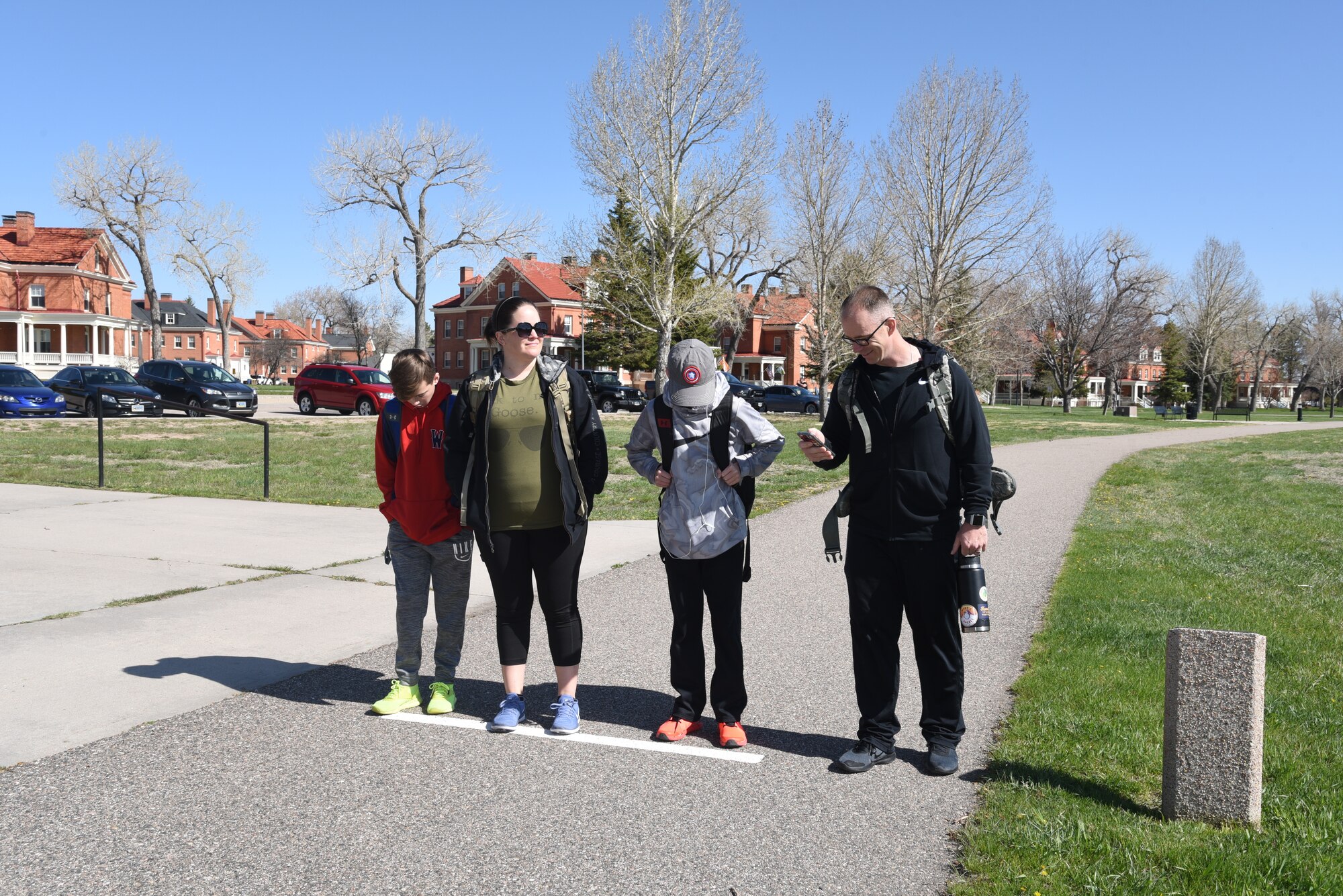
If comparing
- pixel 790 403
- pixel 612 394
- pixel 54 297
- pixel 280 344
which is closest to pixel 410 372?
pixel 612 394

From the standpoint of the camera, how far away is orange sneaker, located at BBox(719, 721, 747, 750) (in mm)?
4434

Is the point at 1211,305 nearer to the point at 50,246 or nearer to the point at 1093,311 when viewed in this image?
the point at 1093,311

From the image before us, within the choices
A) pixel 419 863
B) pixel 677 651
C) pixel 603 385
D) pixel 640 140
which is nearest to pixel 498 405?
pixel 677 651

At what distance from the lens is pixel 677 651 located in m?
4.59

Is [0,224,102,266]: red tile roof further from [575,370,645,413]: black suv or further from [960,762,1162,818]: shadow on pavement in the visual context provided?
[960,762,1162,818]: shadow on pavement

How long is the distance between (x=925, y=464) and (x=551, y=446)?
1.57 metres

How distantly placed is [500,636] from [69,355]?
69094mm

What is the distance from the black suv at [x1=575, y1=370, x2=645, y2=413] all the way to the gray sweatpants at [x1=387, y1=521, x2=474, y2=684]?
37864mm

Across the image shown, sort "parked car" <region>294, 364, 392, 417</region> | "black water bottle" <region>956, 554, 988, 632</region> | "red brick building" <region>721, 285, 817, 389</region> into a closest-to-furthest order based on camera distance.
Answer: "black water bottle" <region>956, 554, 988, 632</region>, "parked car" <region>294, 364, 392, 417</region>, "red brick building" <region>721, 285, 817, 389</region>

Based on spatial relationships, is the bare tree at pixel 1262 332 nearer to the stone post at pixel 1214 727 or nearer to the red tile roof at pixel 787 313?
the red tile roof at pixel 787 313

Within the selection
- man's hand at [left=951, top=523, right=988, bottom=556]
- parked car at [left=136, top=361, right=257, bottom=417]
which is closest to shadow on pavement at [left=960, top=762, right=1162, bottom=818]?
man's hand at [left=951, top=523, right=988, bottom=556]

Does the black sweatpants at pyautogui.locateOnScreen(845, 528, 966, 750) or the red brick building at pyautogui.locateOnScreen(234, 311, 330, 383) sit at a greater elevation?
the red brick building at pyautogui.locateOnScreen(234, 311, 330, 383)

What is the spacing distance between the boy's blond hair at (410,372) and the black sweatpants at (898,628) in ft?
6.78

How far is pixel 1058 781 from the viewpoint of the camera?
157 inches
